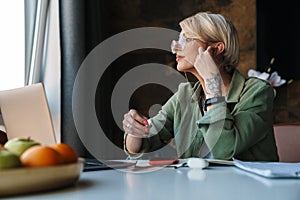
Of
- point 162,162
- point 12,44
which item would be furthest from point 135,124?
point 12,44

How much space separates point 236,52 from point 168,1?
1.94 metres

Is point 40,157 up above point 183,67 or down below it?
below

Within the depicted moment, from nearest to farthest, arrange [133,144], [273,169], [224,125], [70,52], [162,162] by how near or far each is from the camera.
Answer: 1. [273,169]
2. [162,162]
3. [224,125]
4. [133,144]
5. [70,52]

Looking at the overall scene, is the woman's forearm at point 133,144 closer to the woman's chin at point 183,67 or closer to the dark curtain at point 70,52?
the woman's chin at point 183,67

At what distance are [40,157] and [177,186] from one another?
298mm

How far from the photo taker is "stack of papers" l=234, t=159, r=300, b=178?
1046mm

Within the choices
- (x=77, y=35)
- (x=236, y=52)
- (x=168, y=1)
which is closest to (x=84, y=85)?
(x=77, y=35)

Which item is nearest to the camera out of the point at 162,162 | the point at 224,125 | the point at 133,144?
the point at 162,162

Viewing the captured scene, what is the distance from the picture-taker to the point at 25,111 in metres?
2.10

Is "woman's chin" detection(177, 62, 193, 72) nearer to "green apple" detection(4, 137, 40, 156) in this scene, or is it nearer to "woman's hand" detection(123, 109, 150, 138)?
"woman's hand" detection(123, 109, 150, 138)

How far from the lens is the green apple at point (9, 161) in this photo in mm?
774

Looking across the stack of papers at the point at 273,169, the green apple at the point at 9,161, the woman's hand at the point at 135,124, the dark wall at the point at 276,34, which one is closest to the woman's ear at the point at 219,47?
the woman's hand at the point at 135,124

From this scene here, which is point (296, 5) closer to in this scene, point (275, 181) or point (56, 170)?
point (275, 181)

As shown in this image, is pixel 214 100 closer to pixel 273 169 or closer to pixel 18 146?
pixel 273 169
